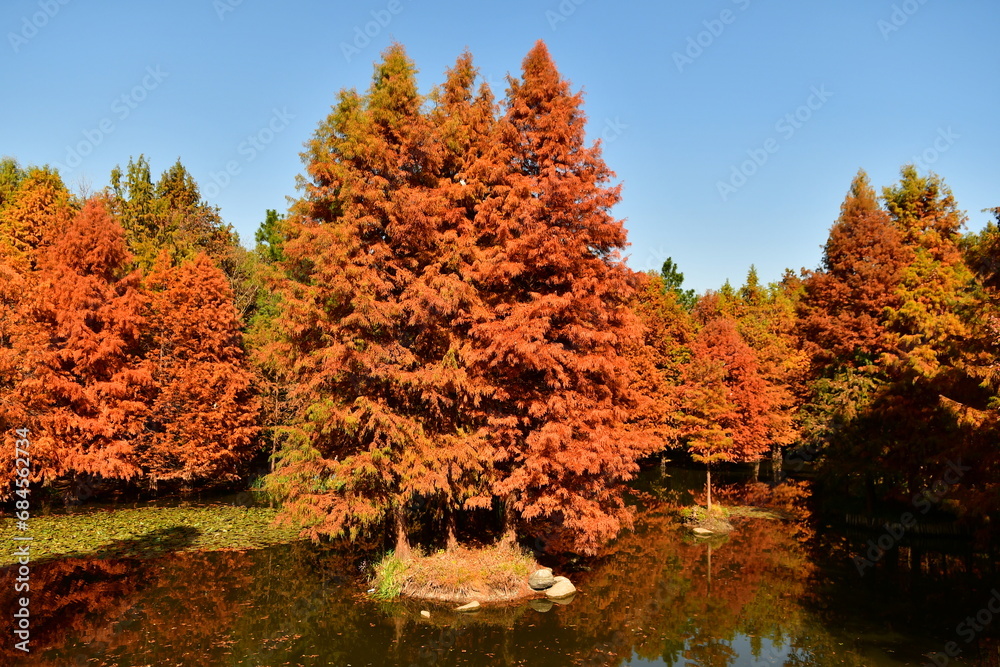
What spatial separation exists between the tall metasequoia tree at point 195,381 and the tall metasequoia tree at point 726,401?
81.0 ft

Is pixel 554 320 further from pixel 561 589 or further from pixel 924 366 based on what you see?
pixel 924 366

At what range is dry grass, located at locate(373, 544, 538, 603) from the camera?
17875mm

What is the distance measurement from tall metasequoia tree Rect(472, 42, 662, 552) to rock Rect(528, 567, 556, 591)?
1405 millimetres

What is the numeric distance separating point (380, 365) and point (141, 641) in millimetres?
9031

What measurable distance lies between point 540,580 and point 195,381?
22599 millimetres

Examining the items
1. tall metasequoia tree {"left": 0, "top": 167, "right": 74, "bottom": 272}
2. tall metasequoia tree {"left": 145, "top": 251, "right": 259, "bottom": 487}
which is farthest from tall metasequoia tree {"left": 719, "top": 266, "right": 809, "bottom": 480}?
tall metasequoia tree {"left": 0, "top": 167, "right": 74, "bottom": 272}

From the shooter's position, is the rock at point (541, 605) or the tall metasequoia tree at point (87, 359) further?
Result: the tall metasequoia tree at point (87, 359)

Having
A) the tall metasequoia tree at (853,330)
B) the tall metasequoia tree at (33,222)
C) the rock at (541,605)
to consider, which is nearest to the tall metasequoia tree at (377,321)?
the rock at (541,605)

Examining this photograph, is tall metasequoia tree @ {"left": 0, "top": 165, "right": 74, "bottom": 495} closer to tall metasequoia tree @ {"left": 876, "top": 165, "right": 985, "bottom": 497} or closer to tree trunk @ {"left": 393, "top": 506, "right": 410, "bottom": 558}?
tree trunk @ {"left": 393, "top": 506, "right": 410, "bottom": 558}

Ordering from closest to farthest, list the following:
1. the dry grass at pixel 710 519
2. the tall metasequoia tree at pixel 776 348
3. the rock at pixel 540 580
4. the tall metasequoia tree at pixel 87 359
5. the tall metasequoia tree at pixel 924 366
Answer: the rock at pixel 540 580, the tall metasequoia tree at pixel 924 366, the tall metasequoia tree at pixel 87 359, the dry grass at pixel 710 519, the tall metasequoia tree at pixel 776 348

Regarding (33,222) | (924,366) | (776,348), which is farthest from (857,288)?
(33,222)

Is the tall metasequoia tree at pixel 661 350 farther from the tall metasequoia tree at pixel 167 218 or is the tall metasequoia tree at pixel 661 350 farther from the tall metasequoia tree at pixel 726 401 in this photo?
the tall metasequoia tree at pixel 167 218

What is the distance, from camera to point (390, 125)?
18766mm

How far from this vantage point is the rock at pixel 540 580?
18.7m
